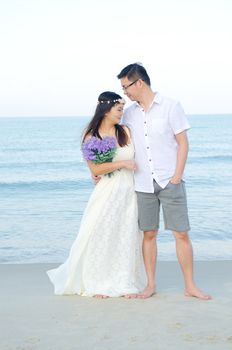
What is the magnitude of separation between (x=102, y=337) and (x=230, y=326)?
0.87 m

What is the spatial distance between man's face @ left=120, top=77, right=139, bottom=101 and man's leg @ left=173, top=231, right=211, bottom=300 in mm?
1096

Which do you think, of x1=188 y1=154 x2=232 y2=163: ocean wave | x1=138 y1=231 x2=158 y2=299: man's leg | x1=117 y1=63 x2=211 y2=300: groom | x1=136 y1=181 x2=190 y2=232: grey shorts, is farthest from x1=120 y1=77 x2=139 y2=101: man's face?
x1=188 y1=154 x2=232 y2=163: ocean wave

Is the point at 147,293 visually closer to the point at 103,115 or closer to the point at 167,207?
the point at 167,207

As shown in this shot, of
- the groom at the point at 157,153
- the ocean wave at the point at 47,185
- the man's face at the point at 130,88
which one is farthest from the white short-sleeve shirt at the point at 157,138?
the ocean wave at the point at 47,185

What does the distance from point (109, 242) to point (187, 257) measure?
0.63 metres

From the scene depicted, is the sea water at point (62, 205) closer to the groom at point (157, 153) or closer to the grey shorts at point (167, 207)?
the groom at point (157, 153)

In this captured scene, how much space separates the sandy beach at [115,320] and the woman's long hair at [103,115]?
49.8 inches

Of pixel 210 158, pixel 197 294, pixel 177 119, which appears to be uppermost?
pixel 177 119

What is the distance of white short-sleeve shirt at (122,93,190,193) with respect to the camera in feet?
15.9

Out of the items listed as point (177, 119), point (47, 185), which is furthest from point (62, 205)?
point (177, 119)

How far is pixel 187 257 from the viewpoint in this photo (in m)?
5.09

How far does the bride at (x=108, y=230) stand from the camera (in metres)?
5.12

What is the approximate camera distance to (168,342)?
400 centimetres

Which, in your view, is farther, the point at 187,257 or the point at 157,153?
the point at 187,257
